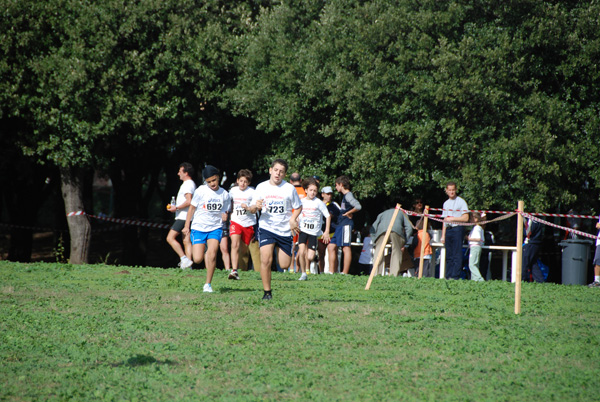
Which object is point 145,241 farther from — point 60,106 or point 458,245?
point 458,245

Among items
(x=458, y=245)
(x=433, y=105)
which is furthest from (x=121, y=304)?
(x=433, y=105)

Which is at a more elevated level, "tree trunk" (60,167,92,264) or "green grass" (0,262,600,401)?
"tree trunk" (60,167,92,264)

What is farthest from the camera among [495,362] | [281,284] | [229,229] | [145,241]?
[145,241]

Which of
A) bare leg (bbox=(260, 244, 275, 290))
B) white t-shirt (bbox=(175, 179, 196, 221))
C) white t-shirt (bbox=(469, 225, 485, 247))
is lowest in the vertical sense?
bare leg (bbox=(260, 244, 275, 290))

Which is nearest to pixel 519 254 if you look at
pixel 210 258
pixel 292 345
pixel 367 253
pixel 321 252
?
pixel 292 345

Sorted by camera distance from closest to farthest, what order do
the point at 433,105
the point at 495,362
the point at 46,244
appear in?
the point at 495,362 → the point at 433,105 → the point at 46,244

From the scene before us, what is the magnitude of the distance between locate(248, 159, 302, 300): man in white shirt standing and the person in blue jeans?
256 inches

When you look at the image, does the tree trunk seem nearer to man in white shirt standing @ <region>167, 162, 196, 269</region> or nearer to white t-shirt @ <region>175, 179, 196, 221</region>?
man in white shirt standing @ <region>167, 162, 196, 269</region>

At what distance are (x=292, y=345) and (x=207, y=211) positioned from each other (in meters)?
5.39

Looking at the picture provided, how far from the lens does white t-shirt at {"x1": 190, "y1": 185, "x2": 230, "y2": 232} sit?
12523 millimetres

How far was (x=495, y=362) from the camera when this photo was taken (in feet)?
22.5

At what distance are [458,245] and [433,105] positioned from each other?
19.4 ft

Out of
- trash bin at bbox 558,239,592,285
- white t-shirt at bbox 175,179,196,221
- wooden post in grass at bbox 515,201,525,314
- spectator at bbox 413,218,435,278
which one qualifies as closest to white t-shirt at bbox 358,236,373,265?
spectator at bbox 413,218,435,278

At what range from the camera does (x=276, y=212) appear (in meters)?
11.2
